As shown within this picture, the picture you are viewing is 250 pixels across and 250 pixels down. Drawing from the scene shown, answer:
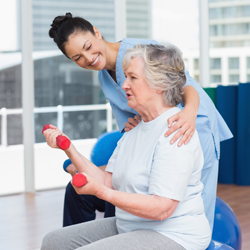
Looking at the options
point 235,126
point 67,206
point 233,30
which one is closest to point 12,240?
point 67,206

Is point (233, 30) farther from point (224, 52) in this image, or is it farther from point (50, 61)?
point (50, 61)

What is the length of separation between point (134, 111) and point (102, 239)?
0.58m

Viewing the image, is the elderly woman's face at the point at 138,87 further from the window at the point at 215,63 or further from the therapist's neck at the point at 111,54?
the window at the point at 215,63

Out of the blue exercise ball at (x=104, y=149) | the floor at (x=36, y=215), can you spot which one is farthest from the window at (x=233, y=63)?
the blue exercise ball at (x=104, y=149)

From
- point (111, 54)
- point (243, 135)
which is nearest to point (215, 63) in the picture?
point (243, 135)

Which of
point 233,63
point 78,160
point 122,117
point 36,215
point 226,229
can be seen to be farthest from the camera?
point 233,63

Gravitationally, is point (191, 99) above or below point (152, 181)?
above

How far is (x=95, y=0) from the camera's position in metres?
4.11

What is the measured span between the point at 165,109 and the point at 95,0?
318 centimetres

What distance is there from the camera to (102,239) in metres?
1.14

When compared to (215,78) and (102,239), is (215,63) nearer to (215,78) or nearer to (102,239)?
(215,78)

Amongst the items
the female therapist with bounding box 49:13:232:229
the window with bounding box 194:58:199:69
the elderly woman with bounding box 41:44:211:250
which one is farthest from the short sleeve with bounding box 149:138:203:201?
the window with bounding box 194:58:199:69

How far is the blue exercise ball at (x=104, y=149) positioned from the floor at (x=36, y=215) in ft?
2.21

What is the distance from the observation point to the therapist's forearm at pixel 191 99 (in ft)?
4.23
